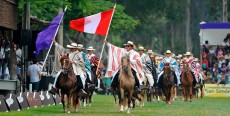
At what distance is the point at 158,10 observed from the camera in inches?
3354

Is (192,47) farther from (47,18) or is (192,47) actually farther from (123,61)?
(123,61)

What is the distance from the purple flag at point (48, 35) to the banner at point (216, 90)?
72.5ft

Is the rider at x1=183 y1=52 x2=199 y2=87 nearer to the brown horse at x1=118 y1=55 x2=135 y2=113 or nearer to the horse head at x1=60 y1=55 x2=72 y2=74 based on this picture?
the brown horse at x1=118 y1=55 x2=135 y2=113

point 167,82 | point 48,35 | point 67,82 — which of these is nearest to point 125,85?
point 67,82

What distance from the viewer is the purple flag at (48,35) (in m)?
37.7

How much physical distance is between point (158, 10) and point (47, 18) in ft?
116

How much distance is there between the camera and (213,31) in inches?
2309

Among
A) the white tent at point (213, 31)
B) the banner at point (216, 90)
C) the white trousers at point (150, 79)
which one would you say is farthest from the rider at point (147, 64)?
the banner at point (216, 90)

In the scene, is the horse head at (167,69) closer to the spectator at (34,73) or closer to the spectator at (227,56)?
the spectator at (34,73)

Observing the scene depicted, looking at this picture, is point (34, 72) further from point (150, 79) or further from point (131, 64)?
point (131, 64)

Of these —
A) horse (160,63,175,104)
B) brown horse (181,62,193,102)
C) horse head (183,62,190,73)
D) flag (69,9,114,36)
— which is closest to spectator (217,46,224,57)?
brown horse (181,62,193,102)

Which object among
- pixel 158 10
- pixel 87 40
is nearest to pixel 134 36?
pixel 158 10

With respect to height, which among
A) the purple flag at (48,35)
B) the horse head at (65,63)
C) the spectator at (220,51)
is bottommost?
the horse head at (65,63)

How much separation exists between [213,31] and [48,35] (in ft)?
73.1
